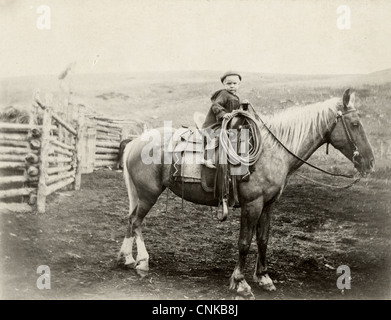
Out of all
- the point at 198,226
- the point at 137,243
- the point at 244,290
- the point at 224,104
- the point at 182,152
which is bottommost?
the point at 244,290

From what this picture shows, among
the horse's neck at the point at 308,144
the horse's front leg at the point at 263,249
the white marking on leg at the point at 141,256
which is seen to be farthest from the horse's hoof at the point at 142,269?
the horse's neck at the point at 308,144

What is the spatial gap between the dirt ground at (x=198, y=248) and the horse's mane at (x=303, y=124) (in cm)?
69

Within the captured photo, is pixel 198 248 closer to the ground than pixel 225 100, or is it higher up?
closer to the ground

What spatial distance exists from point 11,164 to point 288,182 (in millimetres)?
2962

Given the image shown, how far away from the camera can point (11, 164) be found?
459 cm

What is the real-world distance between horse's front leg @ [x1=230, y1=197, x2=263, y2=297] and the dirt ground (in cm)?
16

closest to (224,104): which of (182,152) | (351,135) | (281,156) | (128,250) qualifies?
(182,152)

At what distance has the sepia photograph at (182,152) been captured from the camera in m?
4.43

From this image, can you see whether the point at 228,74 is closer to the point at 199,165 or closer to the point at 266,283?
the point at 199,165

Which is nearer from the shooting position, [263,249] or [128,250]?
[263,249]

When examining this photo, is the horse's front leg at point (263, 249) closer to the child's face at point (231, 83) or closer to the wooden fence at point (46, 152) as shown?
the child's face at point (231, 83)

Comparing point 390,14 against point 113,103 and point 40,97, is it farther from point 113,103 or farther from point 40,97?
point 40,97

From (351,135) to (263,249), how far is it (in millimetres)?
1403

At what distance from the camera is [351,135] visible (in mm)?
4199
